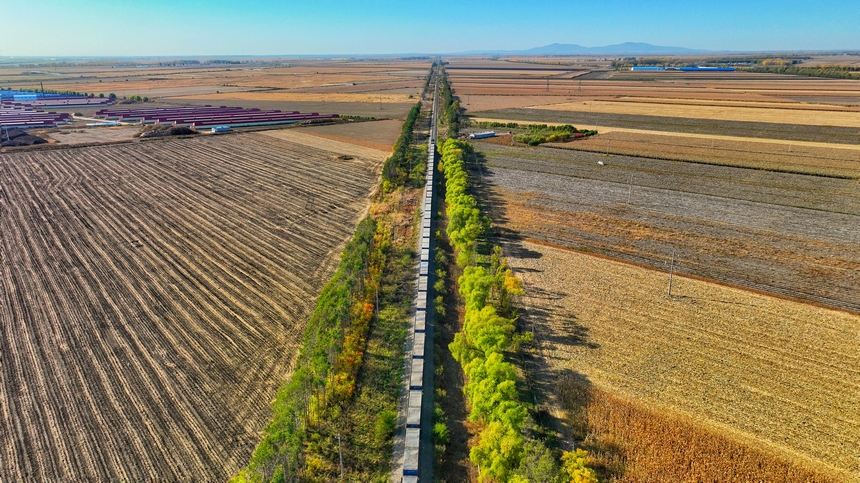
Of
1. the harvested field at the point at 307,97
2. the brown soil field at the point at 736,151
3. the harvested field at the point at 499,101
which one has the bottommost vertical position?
the brown soil field at the point at 736,151

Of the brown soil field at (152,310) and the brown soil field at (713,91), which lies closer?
the brown soil field at (152,310)

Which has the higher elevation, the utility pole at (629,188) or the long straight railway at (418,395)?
the utility pole at (629,188)

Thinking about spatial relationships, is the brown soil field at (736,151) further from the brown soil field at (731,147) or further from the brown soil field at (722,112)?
the brown soil field at (722,112)

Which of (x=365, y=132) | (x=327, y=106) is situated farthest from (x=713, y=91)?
(x=365, y=132)

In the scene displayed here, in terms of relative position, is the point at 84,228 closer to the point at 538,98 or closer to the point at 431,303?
the point at 431,303

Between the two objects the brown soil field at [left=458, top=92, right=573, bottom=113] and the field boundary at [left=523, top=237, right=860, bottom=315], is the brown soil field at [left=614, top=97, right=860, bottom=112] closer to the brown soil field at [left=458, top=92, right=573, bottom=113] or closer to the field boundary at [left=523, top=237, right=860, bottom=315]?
the brown soil field at [left=458, top=92, right=573, bottom=113]

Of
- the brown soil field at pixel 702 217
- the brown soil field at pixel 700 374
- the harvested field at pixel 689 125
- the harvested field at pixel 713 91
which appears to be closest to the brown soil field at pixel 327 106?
the harvested field at pixel 689 125

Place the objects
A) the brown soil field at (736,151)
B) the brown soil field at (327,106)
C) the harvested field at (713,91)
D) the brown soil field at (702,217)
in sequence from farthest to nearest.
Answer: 1. the harvested field at (713,91)
2. the brown soil field at (327,106)
3. the brown soil field at (736,151)
4. the brown soil field at (702,217)
